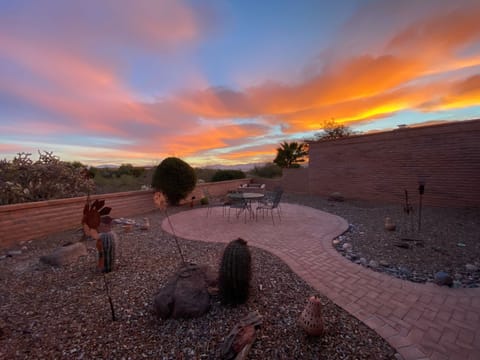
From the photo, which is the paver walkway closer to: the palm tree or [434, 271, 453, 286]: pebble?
[434, 271, 453, 286]: pebble

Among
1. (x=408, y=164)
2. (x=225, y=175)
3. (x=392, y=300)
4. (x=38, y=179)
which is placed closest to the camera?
(x=392, y=300)

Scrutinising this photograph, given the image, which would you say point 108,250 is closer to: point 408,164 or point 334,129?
point 408,164

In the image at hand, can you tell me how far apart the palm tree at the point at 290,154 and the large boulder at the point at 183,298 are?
599 inches

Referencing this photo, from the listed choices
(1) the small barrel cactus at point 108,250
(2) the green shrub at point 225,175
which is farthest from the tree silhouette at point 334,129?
(1) the small barrel cactus at point 108,250

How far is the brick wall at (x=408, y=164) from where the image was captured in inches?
226

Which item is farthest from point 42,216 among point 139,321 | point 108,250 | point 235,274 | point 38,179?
point 235,274

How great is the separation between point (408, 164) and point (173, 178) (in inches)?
329

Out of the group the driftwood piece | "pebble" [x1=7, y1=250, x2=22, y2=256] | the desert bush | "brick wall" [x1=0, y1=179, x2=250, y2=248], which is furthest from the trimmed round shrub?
the driftwood piece

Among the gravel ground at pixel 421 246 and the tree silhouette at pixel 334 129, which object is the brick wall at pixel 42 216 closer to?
the gravel ground at pixel 421 246

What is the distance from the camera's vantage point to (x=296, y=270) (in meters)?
2.71

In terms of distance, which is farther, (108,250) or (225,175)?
(225,175)

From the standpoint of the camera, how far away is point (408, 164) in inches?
268

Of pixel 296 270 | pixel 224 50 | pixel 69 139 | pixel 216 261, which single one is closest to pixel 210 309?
pixel 216 261

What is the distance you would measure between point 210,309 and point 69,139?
7.76 metres
